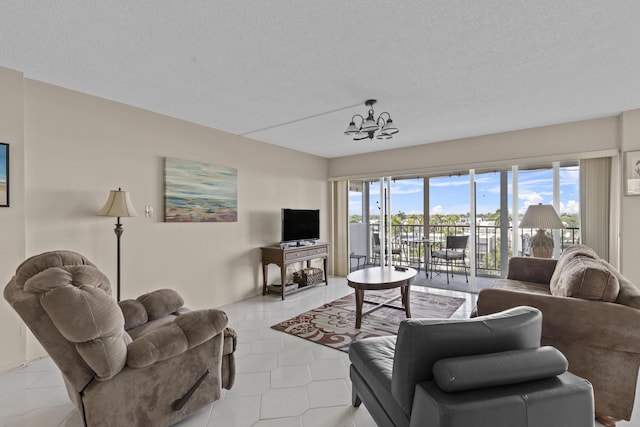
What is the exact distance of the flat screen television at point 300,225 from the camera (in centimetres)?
470

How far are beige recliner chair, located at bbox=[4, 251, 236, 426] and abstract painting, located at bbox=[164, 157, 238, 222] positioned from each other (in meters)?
1.69

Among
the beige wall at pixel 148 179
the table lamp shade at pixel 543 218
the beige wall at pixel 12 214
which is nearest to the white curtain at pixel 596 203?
the beige wall at pixel 148 179

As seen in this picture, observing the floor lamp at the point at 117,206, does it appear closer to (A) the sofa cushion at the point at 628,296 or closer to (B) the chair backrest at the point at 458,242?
(A) the sofa cushion at the point at 628,296

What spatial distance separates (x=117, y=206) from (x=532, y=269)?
4396mm

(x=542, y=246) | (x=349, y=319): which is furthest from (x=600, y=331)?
(x=542, y=246)

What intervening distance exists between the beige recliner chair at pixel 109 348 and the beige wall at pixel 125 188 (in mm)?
1170

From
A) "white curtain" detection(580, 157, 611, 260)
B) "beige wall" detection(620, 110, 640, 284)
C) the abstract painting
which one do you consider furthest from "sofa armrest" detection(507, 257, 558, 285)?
the abstract painting

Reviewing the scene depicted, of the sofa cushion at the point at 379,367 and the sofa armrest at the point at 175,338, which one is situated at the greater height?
the sofa armrest at the point at 175,338

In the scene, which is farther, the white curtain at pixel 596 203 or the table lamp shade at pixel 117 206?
the white curtain at pixel 596 203

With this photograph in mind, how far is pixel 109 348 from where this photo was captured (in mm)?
1470

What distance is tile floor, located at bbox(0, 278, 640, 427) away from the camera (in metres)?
1.84

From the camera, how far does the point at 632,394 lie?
1722 mm

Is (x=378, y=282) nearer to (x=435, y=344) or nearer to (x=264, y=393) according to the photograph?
(x=264, y=393)

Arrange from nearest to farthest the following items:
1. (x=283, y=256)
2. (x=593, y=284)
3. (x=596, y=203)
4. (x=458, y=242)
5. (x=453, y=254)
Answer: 1. (x=593, y=284)
2. (x=596, y=203)
3. (x=283, y=256)
4. (x=458, y=242)
5. (x=453, y=254)
